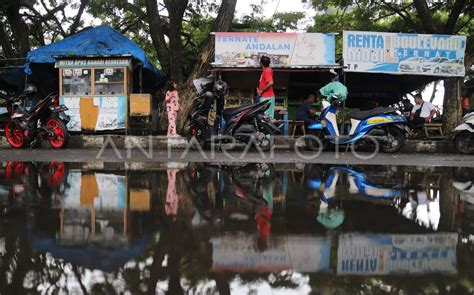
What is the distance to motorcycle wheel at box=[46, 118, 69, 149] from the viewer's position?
9883mm

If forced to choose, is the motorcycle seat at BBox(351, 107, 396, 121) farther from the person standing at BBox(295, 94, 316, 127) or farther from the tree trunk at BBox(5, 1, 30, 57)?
the tree trunk at BBox(5, 1, 30, 57)

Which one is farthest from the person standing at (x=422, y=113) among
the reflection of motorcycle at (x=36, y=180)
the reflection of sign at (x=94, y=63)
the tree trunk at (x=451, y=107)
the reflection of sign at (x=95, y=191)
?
the reflection of motorcycle at (x=36, y=180)

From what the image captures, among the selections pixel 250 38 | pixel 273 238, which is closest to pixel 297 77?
pixel 250 38

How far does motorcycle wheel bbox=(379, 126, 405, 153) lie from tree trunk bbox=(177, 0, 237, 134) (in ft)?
18.3

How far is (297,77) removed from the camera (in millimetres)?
13883

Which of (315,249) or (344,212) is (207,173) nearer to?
(344,212)

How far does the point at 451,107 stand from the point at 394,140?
3725 millimetres

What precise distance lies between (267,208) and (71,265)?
1.87 meters

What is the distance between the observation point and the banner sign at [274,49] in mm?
11359

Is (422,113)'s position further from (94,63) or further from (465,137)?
(94,63)

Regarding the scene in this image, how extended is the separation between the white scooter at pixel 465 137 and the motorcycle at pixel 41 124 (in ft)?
29.6

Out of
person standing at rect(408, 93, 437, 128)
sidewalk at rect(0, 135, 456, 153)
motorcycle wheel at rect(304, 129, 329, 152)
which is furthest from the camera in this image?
person standing at rect(408, 93, 437, 128)

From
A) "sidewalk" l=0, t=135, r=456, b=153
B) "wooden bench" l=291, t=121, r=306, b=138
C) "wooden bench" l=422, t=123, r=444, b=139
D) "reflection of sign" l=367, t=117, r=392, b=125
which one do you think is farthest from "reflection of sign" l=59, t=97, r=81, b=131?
"wooden bench" l=422, t=123, r=444, b=139

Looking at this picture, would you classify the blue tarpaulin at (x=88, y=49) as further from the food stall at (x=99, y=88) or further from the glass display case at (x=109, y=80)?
the glass display case at (x=109, y=80)
